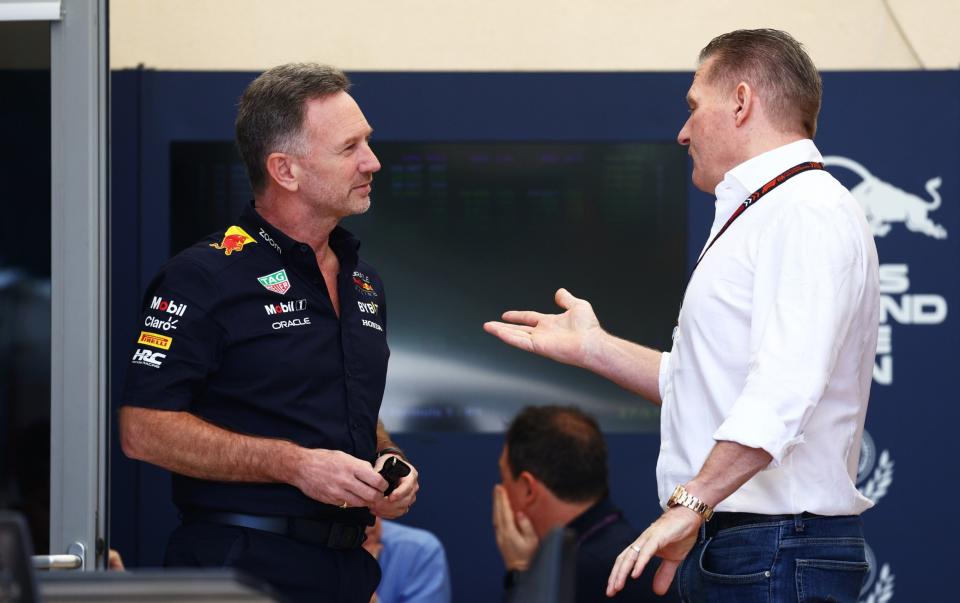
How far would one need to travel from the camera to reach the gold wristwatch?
6.17 feet

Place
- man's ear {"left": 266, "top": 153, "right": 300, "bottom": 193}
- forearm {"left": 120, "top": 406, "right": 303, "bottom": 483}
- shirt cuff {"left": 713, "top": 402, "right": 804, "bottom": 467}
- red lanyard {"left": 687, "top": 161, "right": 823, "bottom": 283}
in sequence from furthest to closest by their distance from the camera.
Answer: man's ear {"left": 266, "top": 153, "right": 300, "bottom": 193}
forearm {"left": 120, "top": 406, "right": 303, "bottom": 483}
red lanyard {"left": 687, "top": 161, "right": 823, "bottom": 283}
shirt cuff {"left": 713, "top": 402, "right": 804, "bottom": 467}

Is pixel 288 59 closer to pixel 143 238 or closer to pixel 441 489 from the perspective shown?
pixel 143 238

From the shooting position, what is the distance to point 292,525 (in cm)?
225

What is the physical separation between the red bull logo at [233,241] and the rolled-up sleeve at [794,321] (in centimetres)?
96

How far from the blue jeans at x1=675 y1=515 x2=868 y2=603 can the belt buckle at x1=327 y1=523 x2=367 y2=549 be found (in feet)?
2.14

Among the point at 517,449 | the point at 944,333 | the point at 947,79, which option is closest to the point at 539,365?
Answer: the point at 517,449

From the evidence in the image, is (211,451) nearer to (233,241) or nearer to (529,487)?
(233,241)

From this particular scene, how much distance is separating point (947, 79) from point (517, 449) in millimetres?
1572

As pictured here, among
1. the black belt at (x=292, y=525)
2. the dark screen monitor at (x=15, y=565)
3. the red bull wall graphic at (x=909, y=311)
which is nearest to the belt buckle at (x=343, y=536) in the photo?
the black belt at (x=292, y=525)

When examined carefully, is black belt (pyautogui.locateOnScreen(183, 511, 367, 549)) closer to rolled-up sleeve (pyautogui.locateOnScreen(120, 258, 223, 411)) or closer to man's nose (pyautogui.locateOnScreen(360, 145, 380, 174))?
rolled-up sleeve (pyautogui.locateOnScreen(120, 258, 223, 411))

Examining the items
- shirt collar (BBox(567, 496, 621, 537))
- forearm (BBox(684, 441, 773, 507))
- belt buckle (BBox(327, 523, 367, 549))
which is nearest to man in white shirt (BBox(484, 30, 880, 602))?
forearm (BBox(684, 441, 773, 507))

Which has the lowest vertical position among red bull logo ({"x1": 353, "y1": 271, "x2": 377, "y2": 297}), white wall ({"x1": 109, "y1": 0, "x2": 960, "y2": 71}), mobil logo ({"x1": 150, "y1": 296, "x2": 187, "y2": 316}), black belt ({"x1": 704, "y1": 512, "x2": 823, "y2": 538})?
black belt ({"x1": 704, "y1": 512, "x2": 823, "y2": 538})

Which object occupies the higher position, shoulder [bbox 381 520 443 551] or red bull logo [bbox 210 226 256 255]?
red bull logo [bbox 210 226 256 255]

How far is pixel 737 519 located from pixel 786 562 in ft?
0.35
